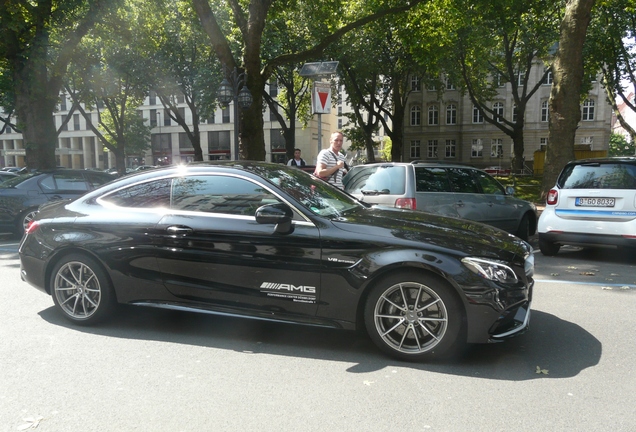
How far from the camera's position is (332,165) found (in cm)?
898

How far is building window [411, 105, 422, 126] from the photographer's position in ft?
204

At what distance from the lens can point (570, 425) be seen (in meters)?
3.19

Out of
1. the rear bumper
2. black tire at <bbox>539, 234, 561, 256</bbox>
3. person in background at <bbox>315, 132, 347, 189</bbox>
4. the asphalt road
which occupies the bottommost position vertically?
the asphalt road

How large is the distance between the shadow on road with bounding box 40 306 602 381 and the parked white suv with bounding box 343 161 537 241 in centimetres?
343

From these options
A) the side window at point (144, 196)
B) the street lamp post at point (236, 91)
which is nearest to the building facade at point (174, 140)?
the street lamp post at point (236, 91)

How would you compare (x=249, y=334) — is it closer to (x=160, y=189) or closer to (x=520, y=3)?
(x=160, y=189)

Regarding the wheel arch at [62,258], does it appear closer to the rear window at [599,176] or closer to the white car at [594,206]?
the white car at [594,206]

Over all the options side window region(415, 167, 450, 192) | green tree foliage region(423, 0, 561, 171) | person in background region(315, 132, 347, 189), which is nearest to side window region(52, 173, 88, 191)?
person in background region(315, 132, 347, 189)

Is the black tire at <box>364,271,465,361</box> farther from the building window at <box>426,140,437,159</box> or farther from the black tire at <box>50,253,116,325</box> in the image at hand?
the building window at <box>426,140,437,159</box>

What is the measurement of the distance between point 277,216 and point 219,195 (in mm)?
744

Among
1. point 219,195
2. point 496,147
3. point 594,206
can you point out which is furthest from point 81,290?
point 496,147

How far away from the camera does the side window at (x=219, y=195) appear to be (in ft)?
15.5

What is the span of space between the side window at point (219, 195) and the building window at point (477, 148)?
58.1m

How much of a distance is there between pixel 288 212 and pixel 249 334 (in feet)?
4.25
